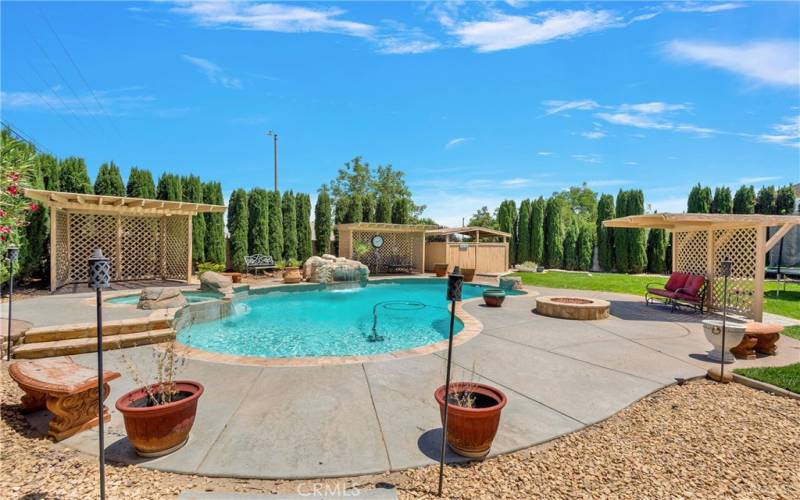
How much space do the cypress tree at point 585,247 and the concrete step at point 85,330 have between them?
69.6ft

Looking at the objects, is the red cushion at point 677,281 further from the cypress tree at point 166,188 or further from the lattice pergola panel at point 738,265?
the cypress tree at point 166,188

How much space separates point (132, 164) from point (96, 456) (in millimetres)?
13934

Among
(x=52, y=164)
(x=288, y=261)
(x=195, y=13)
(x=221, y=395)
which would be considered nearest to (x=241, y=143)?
(x=288, y=261)

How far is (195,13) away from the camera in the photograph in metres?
6.41

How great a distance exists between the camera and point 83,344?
15.6 ft

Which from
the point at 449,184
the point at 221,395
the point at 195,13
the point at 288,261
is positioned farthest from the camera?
the point at 449,184

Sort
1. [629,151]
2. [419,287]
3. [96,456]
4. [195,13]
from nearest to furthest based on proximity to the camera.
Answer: [96,456], [195,13], [419,287], [629,151]

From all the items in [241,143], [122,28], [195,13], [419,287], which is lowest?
[419,287]

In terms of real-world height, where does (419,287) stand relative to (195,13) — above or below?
below

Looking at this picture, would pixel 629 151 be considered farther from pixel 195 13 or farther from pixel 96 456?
pixel 96 456

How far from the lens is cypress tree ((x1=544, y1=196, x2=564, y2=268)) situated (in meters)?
21.0

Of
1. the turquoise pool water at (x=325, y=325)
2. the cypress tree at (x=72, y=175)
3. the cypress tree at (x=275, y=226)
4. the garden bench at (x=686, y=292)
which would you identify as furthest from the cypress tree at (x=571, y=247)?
the cypress tree at (x=72, y=175)

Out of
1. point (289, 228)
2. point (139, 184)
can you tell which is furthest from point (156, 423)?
point (289, 228)

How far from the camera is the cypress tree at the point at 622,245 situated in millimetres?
19878
